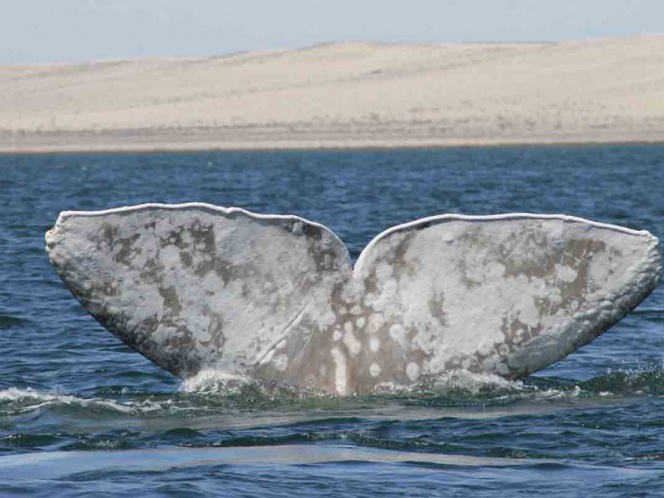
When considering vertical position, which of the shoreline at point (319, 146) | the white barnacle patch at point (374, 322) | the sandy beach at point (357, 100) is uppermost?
the white barnacle patch at point (374, 322)

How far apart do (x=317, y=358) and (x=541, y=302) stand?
3.25 feet

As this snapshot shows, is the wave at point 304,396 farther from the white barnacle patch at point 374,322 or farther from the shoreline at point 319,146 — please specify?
the shoreline at point 319,146

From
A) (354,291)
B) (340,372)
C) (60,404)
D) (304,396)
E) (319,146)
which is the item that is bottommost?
(319,146)

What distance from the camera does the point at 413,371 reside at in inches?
282

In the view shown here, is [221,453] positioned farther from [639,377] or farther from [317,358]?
[639,377]

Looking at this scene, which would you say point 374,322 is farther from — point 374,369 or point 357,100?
point 357,100

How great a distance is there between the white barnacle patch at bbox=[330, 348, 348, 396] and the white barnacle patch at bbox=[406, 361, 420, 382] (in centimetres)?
27

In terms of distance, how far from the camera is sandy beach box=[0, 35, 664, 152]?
295 ft

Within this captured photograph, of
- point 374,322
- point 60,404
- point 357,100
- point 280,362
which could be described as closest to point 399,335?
point 374,322

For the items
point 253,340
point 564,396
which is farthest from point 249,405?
point 564,396

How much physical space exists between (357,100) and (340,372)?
97624 mm

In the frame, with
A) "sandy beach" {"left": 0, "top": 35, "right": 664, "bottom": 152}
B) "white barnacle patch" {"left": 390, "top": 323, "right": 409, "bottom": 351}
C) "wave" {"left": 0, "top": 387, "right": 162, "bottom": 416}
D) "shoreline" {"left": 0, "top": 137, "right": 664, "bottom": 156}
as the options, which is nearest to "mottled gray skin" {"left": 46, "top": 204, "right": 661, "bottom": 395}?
"white barnacle patch" {"left": 390, "top": 323, "right": 409, "bottom": 351}

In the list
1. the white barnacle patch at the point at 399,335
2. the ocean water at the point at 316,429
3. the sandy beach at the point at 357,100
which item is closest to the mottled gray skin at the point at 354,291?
the white barnacle patch at the point at 399,335

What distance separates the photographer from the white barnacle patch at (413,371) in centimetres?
714
